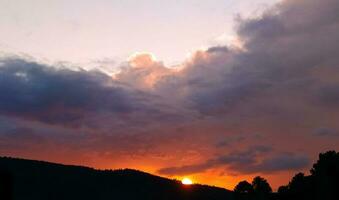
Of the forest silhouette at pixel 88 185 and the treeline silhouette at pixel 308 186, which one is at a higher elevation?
the forest silhouette at pixel 88 185

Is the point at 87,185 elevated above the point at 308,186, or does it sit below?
above

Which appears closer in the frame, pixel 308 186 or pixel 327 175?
pixel 327 175

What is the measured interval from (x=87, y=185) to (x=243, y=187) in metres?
110

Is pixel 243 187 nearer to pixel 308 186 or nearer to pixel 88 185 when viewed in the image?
pixel 308 186

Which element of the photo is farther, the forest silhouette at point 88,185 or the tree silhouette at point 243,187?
the forest silhouette at point 88,185

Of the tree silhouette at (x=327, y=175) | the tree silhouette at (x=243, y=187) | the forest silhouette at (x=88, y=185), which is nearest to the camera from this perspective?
the tree silhouette at (x=327, y=175)

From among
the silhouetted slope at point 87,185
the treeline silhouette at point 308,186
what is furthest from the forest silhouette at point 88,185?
the treeline silhouette at point 308,186

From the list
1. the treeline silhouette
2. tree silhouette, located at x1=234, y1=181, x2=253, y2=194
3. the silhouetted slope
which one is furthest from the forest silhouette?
tree silhouette, located at x1=234, y1=181, x2=253, y2=194

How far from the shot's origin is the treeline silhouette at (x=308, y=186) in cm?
8050

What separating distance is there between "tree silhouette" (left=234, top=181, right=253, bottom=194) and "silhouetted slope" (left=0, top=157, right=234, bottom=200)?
271ft

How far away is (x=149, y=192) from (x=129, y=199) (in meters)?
7.52

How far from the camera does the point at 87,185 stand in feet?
611

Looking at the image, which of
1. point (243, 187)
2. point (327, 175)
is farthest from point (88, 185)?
point (327, 175)

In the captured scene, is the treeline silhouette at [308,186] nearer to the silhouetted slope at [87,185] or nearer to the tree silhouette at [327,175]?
the tree silhouette at [327,175]
